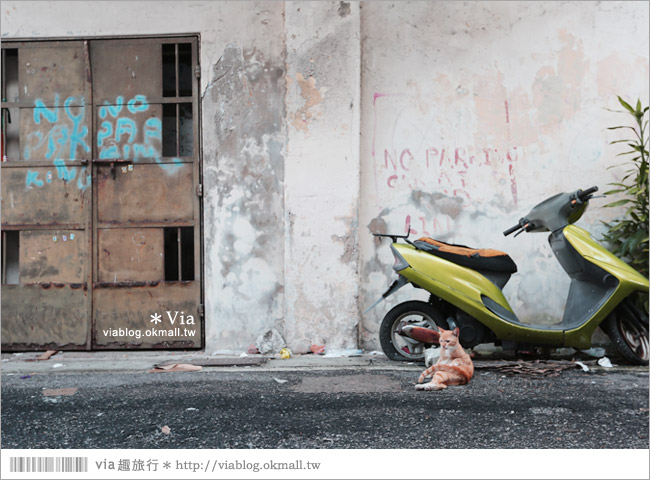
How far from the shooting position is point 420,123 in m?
5.01

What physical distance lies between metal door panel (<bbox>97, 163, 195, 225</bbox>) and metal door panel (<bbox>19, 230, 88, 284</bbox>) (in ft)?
1.01

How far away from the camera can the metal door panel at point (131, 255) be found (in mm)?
5031

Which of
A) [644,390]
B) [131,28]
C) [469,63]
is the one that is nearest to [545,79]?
[469,63]

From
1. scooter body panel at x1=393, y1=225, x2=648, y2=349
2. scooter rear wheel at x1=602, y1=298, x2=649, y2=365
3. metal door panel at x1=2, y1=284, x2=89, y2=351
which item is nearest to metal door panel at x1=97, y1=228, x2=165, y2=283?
metal door panel at x1=2, y1=284, x2=89, y2=351

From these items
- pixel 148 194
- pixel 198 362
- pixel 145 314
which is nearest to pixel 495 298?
pixel 198 362

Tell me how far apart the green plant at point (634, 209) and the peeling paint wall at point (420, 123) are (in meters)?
0.17

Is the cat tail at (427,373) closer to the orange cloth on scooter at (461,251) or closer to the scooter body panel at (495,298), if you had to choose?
the scooter body panel at (495,298)

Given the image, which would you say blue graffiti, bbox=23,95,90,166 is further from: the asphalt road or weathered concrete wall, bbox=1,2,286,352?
the asphalt road

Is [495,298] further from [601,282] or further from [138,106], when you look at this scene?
[138,106]

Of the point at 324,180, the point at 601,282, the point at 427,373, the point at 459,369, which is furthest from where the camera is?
the point at 324,180

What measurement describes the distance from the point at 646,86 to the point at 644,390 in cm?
273

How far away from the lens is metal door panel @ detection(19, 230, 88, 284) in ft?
16.5

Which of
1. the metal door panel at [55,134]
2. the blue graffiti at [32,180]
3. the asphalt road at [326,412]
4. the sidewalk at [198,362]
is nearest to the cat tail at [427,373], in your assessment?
the asphalt road at [326,412]

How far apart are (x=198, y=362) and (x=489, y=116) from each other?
10.1ft
